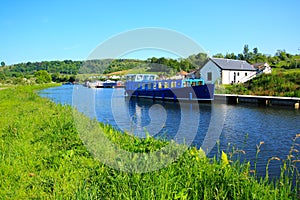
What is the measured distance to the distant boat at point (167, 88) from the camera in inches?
1282

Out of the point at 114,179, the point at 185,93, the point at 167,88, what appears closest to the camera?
the point at 114,179

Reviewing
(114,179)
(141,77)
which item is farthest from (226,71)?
(114,179)

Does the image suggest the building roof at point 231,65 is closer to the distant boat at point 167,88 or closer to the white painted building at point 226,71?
the white painted building at point 226,71

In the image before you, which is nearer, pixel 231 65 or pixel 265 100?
pixel 265 100

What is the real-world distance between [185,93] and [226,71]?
15189mm

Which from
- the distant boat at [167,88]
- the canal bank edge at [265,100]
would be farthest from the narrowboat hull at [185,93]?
the canal bank edge at [265,100]

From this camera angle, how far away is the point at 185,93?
1352 inches

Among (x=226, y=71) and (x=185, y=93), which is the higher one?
(x=226, y=71)

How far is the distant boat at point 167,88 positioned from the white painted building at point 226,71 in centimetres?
1037

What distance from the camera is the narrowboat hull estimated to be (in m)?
32.2

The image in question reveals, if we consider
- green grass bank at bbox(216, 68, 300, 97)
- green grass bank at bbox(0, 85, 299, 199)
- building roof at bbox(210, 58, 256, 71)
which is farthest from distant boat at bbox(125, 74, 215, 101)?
green grass bank at bbox(0, 85, 299, 199)

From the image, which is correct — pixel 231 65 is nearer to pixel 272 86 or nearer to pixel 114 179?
pixel 272 86

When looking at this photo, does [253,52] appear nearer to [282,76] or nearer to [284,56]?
[284,56]

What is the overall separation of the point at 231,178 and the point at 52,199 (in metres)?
2.78
